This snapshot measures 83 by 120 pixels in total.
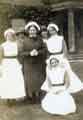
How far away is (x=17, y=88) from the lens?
25.7ft

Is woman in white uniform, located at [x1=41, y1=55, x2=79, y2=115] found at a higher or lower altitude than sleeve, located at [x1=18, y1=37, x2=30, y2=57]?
lower

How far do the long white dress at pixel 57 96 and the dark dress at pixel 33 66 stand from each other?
1.15 ft

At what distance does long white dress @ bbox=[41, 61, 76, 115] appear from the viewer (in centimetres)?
707

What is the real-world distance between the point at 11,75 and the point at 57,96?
1.06 m

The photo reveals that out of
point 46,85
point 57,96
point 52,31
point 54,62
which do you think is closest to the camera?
point 57,96

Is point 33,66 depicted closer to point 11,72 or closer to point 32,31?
point 11,72

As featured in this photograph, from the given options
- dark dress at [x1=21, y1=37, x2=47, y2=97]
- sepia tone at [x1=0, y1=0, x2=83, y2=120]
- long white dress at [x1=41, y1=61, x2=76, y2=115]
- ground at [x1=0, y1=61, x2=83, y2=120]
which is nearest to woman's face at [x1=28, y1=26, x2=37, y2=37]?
dark dress at [x1=21, y1=37, x2=47, y2=97]

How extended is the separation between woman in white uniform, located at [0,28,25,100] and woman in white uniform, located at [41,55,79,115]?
0.53 meters

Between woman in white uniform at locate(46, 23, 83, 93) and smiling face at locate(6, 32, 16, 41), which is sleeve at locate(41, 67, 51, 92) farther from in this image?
Result: smiling face at locate(6, 32, 16, 41)

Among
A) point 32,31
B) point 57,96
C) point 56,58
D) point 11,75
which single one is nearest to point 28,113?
point 57,96

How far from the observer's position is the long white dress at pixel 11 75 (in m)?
7.68

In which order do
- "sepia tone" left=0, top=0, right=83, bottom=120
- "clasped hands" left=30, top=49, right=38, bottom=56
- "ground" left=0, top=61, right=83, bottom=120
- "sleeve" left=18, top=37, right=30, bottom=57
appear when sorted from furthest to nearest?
1. "sepia tone" left=0, top=0, right=83, bottom=120
2. "sleeve" left=18, top=37, right=30, bottom=57
3. "clasped hands" left=30, top=49, right=38, bottom=56
4. "ground" left=0, top=61, right=83, bottom=120

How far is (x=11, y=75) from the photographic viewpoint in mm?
7789

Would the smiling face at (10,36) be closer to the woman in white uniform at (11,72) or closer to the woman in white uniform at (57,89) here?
the woman in white uniform at (11,72)
